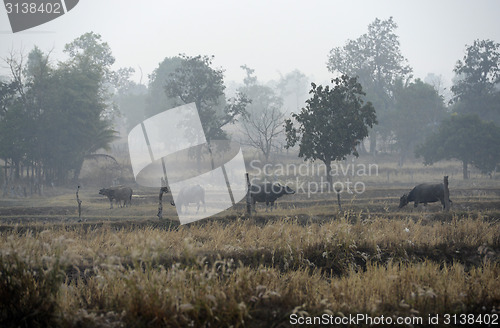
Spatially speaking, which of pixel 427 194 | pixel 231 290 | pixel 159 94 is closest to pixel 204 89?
pixel 159 94

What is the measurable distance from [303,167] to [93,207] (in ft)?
102

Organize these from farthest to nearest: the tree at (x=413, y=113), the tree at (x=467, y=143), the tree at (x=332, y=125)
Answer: the tree at (x=413, y=113)
the tree at (x=467, y=143)
the tree at (x=332, y=125)

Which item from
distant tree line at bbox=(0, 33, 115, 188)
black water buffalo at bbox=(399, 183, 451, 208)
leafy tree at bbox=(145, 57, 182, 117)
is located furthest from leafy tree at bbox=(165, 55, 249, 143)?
black water buffalo at bbox=(399, 183, 451, 208)

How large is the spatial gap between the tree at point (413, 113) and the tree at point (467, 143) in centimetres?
1270

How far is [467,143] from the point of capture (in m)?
47.7

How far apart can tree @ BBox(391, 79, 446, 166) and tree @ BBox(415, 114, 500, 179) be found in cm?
1270

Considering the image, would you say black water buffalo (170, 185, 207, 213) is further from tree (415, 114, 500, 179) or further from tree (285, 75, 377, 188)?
tree (415, 114, 500, 179)

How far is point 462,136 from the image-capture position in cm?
4800

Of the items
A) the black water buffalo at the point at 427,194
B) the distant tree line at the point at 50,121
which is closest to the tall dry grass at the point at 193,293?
the black water buffalo at the point at 427,194

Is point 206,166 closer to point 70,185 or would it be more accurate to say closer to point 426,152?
point 70,185

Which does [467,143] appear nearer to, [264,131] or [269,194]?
[264,131]

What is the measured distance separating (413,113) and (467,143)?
16.6 metres

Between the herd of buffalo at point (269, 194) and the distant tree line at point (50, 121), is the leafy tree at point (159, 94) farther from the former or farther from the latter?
the herd of buffalo at point (269, 194)

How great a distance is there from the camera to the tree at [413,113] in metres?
63.5
